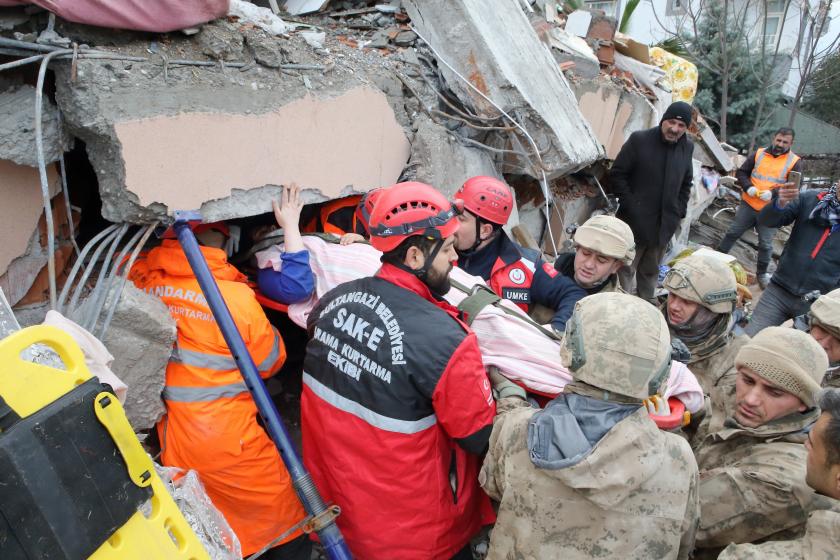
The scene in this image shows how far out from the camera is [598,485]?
1.59 metres

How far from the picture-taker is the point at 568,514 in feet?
5.50

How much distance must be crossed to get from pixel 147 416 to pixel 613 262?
2428mm

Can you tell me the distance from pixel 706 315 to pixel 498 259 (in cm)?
106

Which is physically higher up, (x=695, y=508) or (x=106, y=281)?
(x=106, y=281)

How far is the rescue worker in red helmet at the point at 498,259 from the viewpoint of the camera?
121 inches

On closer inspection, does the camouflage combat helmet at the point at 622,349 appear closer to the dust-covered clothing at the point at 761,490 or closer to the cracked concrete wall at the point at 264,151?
the dust-covered clothing at the point at 761,490

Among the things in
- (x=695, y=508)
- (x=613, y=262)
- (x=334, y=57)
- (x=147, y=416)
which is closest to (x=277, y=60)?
(x=334, y=57)

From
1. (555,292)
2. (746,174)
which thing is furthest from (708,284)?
(746,174)

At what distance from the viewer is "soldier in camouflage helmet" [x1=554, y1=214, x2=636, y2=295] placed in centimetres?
303

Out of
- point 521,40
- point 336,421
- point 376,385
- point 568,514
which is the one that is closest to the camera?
point 568,514

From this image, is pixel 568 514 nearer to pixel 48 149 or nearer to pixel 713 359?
pixel 713 359

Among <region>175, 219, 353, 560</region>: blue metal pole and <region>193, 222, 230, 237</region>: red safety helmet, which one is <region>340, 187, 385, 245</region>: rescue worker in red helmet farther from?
<region>175, 219, 353, 560</region>: blue metal pole

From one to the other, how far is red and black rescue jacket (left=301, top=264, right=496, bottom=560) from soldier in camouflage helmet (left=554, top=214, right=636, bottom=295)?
1250 millimetres

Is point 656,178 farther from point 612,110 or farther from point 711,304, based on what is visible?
point 711,304
